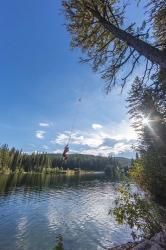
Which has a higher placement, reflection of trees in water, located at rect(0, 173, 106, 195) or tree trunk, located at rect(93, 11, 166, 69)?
tree trunk, located at rect(93, 11, 166, 69)

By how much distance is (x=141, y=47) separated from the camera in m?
6.82

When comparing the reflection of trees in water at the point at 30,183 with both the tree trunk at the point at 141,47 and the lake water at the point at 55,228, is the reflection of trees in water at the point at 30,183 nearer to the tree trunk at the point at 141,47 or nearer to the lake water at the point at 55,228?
the lake water at the point at 55,228

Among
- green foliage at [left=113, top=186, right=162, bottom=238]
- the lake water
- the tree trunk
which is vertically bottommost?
the lake water

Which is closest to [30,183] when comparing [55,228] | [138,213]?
[55,228]

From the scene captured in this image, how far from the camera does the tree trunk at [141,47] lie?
6.28m

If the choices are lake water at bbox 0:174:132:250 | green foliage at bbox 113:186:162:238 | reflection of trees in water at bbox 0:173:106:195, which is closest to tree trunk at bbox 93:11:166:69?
green foliage at bbox 113:186:162:238

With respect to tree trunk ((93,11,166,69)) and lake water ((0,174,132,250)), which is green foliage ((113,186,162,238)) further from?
tree trunk ((93,11,166,69))

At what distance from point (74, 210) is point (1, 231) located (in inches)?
563

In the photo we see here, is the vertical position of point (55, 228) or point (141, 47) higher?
→ point (141, 47)

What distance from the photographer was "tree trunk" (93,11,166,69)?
628cm

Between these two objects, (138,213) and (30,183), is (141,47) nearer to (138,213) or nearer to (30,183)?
(138,213)

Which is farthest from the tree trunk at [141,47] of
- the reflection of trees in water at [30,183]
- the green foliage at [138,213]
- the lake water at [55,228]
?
the reflection of trees in water at [30,183]

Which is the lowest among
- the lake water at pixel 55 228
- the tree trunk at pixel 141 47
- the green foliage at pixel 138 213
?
the lake water at pixel 55 228

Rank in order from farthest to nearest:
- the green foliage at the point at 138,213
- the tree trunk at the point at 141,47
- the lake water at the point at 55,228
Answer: the lake water at the point at 55,228
the green foliage at the point at 138,213
the tree trunk at the point at 141,47
